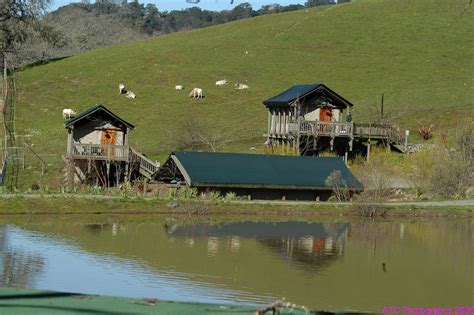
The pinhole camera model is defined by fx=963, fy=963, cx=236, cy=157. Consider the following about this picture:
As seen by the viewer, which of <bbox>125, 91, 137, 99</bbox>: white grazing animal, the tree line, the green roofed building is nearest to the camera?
the green roofed building

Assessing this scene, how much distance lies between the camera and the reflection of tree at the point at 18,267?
19.1 m

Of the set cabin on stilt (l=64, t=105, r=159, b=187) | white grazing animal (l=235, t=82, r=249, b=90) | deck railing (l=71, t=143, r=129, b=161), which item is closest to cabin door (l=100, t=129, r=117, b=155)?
cabin on stilt (l=64, t=105, r=159, b=187)

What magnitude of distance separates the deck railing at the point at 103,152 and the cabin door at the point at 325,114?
1421 cm

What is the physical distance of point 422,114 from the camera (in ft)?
218

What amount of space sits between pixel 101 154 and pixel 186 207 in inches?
495

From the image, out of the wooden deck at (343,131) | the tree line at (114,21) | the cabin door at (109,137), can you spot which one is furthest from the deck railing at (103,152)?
the tree line at (114,21)

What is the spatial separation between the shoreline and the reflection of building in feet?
7.39

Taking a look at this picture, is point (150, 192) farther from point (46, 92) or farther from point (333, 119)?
point (46, 92)

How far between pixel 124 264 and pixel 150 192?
19.4 meters

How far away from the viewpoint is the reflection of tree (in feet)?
62.6

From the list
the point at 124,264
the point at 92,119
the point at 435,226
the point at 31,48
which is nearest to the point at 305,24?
the point at 31,48

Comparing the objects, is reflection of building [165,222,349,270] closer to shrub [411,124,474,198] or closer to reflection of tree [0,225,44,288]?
reflection of tree [0,225,44,288]

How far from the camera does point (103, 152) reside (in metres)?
47.1

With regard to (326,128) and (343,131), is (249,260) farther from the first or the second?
(343,131)
